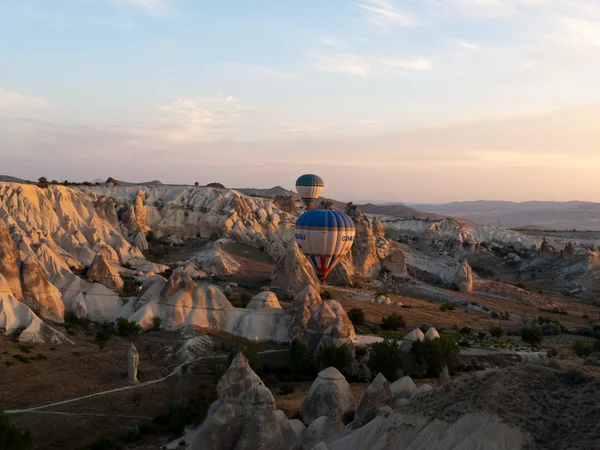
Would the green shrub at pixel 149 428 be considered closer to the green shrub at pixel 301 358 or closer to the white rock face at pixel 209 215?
the green shrub at pixel 301 358

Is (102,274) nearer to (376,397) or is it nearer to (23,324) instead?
(23,324)

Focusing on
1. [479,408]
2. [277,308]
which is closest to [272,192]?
[277,308]

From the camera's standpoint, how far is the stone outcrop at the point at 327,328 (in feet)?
96.3

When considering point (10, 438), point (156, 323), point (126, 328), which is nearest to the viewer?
point (10, 438)

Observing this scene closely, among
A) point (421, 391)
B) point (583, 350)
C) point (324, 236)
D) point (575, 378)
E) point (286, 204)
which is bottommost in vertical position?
point (583, 350)

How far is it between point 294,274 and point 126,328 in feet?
51.3

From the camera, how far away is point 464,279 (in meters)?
60.9

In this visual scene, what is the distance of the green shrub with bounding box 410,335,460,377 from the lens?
28062mm

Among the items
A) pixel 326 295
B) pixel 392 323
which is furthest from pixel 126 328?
pixel 326 295

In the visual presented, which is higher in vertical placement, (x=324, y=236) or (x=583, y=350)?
(x=324, y=236)

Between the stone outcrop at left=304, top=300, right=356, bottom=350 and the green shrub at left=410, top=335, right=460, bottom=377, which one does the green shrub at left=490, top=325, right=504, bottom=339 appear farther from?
the stone outcrop at left=304, top=300, right=356, bottom=350

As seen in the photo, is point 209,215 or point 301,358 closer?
point 301,358

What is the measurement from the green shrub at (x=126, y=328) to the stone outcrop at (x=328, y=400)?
55.8 feet

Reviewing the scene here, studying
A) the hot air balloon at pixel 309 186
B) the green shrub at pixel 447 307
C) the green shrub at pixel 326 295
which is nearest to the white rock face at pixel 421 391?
the green shrub at pixel 326 295
